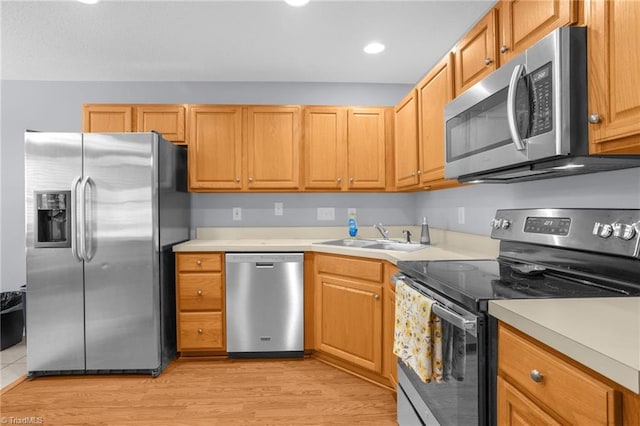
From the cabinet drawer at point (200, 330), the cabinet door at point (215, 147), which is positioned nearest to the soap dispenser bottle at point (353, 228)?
the cabinet door at point (215, 147)

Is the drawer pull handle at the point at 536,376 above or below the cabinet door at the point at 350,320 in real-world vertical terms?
above

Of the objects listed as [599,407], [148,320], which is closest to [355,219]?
[148,320]

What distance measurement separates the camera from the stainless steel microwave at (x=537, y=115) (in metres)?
1.08

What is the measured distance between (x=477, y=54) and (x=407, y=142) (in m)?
0.97

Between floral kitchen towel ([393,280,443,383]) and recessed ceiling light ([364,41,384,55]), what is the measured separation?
1856mm

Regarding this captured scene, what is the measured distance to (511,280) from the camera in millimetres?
1313

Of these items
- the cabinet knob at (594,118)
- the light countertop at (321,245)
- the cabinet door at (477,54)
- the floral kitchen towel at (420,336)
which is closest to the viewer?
the cabinet knob at (594,118)

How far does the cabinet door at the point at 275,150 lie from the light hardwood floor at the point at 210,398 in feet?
4.90

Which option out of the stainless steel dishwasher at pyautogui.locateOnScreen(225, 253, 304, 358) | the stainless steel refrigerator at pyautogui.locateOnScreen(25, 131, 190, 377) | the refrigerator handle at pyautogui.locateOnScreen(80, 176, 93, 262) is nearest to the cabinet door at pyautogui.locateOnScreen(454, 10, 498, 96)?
the stainless steel dishwasher at pyautogui.locateOnScreen(225, 253, 304, 358)

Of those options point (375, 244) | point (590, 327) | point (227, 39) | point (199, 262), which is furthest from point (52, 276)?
point (590, 327)

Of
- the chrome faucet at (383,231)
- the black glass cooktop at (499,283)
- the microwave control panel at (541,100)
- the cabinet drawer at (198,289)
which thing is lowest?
the cabinet drawer at (198,289)

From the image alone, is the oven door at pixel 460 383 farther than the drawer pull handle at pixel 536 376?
Yes

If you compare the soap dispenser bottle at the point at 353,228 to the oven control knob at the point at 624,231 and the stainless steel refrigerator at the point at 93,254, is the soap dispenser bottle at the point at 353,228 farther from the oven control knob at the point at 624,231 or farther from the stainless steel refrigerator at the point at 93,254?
the oven control knob at the point at 624,231

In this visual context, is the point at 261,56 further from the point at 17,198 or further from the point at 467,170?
the point at 17,198
